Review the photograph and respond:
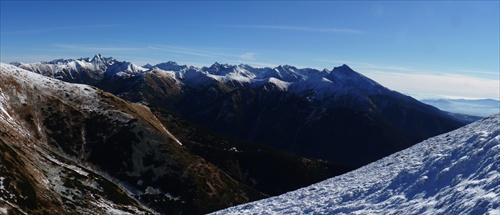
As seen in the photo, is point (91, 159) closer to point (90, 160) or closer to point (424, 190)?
point (90, 160)

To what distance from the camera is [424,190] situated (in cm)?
2352

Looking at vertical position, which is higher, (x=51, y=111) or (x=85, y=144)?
(x=51, y=111)

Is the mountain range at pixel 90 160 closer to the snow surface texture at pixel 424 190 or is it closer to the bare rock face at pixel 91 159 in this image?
the bare rock face at pixel 91 159

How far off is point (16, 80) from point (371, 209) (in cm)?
16961

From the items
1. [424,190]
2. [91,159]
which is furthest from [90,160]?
[424,190]

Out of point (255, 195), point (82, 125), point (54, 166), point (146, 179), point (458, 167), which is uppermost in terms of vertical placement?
point (458, 167)

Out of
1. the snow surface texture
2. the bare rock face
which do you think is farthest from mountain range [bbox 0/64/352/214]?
the snow surface texture

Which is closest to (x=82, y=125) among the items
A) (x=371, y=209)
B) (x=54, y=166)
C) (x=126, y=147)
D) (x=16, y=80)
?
(x=126, y=147)

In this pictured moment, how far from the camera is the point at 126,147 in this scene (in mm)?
146375

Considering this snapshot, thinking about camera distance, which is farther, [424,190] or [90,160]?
[90,160]

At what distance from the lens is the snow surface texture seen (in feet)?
62.6

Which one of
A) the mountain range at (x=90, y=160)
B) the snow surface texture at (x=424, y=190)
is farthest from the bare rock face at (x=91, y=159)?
the snow surface texture at (x=424, y=190)

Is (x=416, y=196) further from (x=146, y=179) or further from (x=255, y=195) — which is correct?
(x=255, y=195)

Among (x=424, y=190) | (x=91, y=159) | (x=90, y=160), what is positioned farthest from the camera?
(x=91, y=159)
